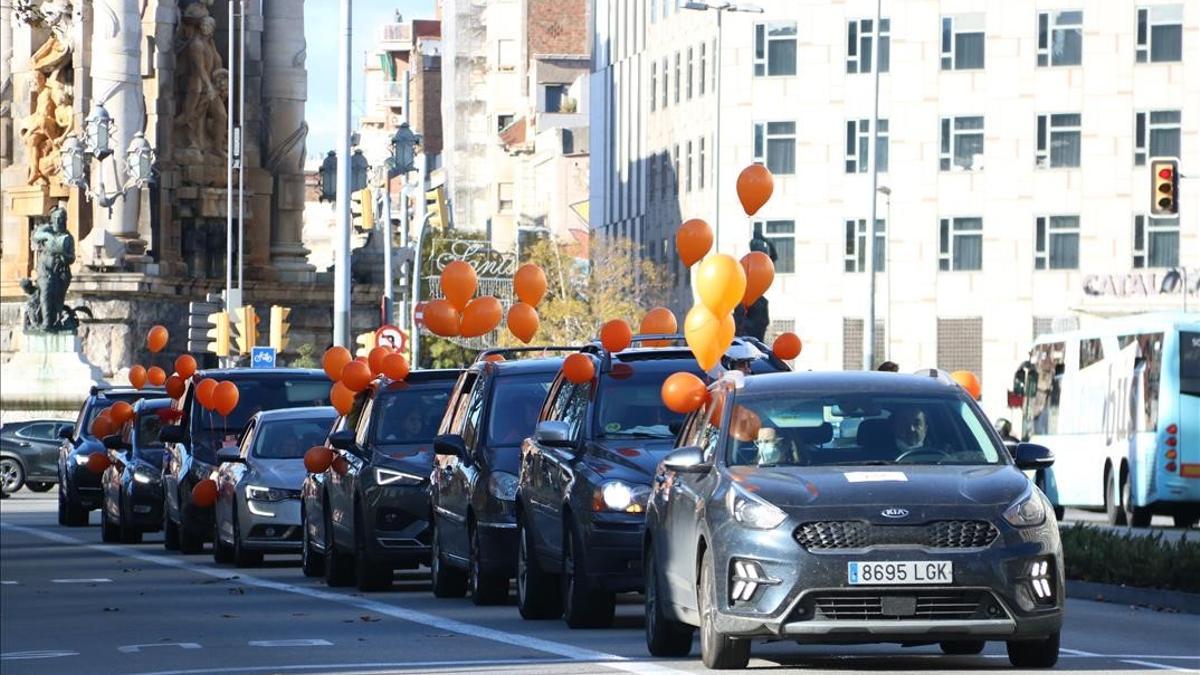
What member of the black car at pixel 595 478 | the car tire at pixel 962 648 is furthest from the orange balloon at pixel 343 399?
the car tire at pixel 962 648

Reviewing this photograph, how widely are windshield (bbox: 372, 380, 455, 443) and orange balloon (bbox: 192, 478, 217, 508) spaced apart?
Answer: 628 cm

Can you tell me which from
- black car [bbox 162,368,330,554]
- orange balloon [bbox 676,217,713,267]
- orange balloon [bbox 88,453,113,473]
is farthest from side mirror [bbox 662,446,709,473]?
orange balloon [bbox 88,453,113,473]

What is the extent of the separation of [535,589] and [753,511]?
5.94 meters

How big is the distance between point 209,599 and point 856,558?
36.7 feet

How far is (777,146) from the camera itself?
91688 mm

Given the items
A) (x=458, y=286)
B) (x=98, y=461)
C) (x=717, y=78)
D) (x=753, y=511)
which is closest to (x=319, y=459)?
(x=458, y=286)

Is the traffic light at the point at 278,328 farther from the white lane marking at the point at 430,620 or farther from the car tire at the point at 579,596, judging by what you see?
the car tire at the point at 579,596

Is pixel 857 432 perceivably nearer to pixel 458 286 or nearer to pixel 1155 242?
pixel 458 286

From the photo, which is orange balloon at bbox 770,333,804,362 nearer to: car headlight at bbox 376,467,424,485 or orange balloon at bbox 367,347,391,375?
car headlight at bbox 376,467,424,485

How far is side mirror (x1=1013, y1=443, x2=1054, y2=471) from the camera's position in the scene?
1512 centimetres

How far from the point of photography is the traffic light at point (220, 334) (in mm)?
58362

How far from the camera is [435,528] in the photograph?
76.6 ft

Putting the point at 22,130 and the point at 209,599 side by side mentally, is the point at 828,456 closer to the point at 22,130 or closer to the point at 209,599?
the point at 209,599

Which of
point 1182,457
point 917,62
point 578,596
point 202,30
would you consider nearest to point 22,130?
point 202,30
